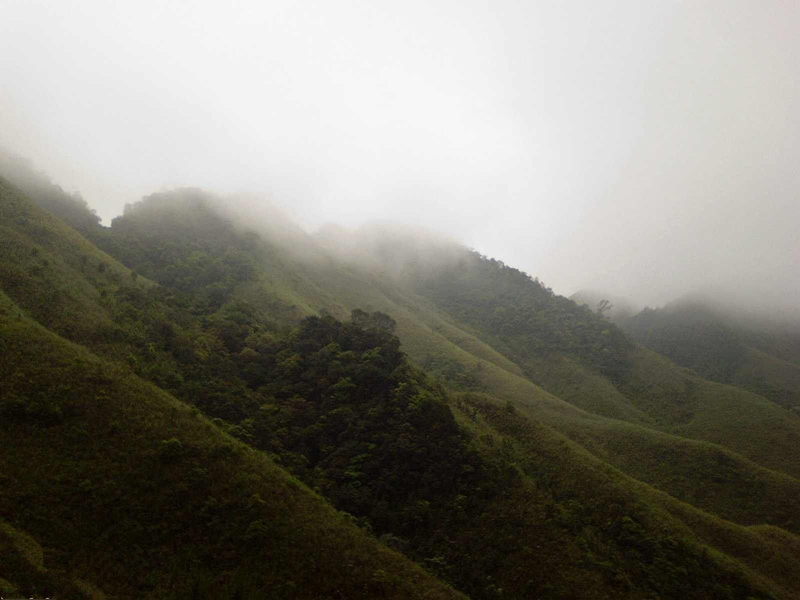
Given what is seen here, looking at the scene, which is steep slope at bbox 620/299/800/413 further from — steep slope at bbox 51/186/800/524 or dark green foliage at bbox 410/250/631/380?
dark green foliage at bbox 410/250/631/380

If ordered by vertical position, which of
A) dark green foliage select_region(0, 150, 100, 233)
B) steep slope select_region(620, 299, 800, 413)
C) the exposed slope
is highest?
steep slope select_region(620, 299, 800, 413)

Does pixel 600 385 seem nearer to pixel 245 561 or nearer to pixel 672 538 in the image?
pixel 672 538

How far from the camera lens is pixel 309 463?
30391 millimetres

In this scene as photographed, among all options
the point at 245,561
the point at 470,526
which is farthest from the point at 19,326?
the point at 470,526

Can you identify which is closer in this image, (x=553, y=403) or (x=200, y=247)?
(x=553, y=403)

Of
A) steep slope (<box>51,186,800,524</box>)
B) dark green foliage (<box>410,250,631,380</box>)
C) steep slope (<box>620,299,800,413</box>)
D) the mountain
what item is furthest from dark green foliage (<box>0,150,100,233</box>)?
steep slope (<box>620,299,800,413</box>)

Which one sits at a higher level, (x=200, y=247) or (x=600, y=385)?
(x=600, y=385)

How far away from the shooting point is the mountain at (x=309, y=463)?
725 inches

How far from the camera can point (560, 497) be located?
3103cm

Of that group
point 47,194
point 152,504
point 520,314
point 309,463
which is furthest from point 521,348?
point 47,194

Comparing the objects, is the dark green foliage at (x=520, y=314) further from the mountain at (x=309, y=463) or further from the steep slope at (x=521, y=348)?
the mountain at (x=309, y=463)

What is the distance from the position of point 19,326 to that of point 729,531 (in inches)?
1859

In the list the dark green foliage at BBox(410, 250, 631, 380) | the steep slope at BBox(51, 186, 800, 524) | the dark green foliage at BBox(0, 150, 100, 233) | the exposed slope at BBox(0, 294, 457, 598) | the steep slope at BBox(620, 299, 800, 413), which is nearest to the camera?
the exposed slope at BBox(0, 294, 457, 598)

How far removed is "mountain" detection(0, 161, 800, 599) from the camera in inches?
725
